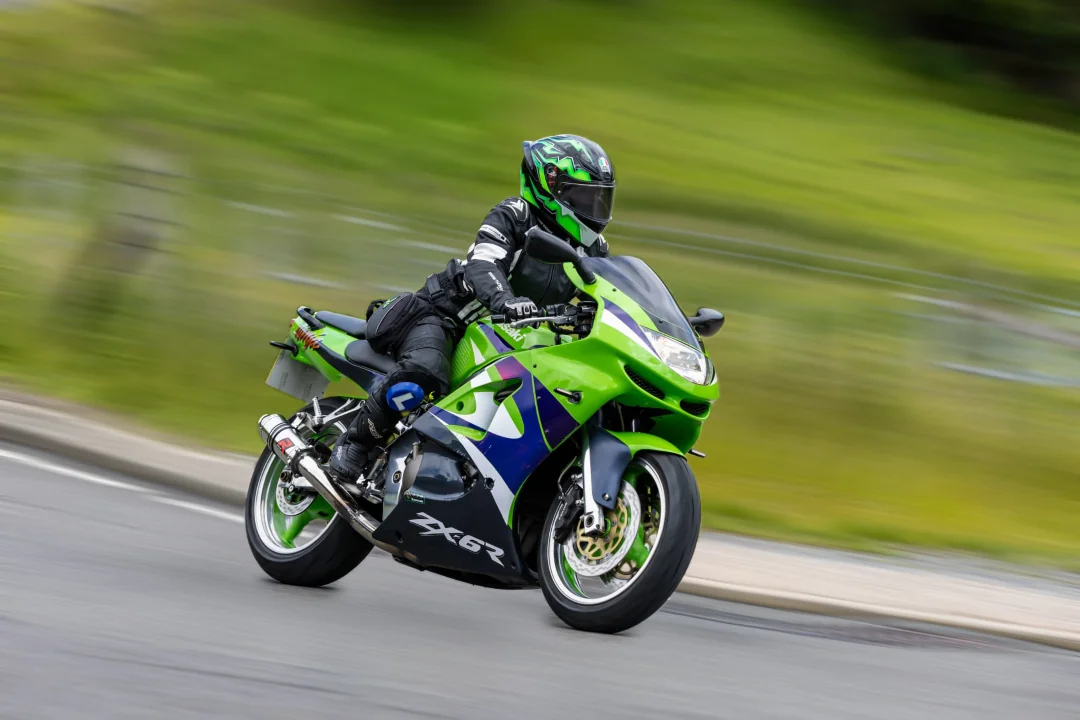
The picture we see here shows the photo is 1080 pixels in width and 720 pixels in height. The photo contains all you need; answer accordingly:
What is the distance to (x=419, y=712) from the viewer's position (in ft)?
15.3

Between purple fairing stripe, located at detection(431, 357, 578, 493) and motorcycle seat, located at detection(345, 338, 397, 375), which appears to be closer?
purple fairing stripe, located at detection(431, 357, 578, 493)

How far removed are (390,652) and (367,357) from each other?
198cm

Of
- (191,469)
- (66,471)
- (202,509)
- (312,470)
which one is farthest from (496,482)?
(66,471)

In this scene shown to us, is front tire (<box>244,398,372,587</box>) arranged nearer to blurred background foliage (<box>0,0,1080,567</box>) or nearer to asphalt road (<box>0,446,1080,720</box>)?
asphalt road (<box>0,446,1080,720</box>)

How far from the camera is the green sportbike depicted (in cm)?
598

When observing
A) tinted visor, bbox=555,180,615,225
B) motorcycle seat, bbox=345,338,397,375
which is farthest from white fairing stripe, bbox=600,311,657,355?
motorcycle seat, bbox=345,338,397,375

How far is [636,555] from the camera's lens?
5.99 m

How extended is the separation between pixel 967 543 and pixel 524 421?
469cm

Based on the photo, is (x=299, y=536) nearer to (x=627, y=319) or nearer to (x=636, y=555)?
(x=636, y=555)

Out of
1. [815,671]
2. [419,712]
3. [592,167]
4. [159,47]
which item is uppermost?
[592,167]

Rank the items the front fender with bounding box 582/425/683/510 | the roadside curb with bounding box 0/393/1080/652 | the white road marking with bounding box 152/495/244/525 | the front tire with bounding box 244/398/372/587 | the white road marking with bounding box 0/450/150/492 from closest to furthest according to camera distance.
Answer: the front fender with bounding box 582/425/683/510 < the front tire with bounding box 244/398/372/587 < the roadside curb with bounding box 0/393/1080/652 < the white road marking with bounding box 152/495/244/525 < the white road marking with bounding box 0/450/150/492

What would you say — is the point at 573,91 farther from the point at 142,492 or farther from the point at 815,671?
the point at 815,671

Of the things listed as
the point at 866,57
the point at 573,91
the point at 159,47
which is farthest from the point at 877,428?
the point at 866,57

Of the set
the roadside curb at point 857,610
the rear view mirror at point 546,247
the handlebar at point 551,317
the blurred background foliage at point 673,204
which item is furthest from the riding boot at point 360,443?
the blurred background foliage at point 673,204
